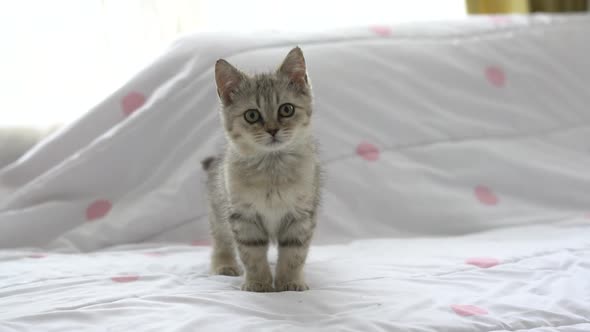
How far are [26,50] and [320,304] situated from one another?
1.50 m

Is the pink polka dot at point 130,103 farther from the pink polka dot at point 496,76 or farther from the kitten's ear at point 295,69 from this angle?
the pink polka dot at point 496,76

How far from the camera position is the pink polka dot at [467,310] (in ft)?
3.61

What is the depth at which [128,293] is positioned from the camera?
124 cm

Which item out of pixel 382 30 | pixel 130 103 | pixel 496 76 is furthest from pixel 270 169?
pixel 496 76

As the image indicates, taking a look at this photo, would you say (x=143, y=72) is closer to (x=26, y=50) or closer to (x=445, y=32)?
(x=26, y=50)

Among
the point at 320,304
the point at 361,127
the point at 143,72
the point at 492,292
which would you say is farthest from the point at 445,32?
the point at 320,304

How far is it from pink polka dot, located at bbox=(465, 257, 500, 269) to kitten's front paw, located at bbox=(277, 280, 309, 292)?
390 millimetres

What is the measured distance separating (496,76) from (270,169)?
44.5 inches

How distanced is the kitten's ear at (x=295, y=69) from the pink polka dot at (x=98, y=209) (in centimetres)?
77

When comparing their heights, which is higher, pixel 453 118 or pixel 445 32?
pixel 445 32

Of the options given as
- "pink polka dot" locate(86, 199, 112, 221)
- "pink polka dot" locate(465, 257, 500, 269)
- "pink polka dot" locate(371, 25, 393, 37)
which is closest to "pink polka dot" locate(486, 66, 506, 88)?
"pink polka dot" locate(371, 25, 393, 37)

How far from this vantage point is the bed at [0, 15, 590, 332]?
1.47 m

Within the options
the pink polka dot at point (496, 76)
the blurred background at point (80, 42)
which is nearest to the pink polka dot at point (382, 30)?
the blurred background at point (80, 42)

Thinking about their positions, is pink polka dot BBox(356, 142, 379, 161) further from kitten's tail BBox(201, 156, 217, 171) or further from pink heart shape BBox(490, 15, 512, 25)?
pink heart shape BBox(490, 15, 512, 25)
